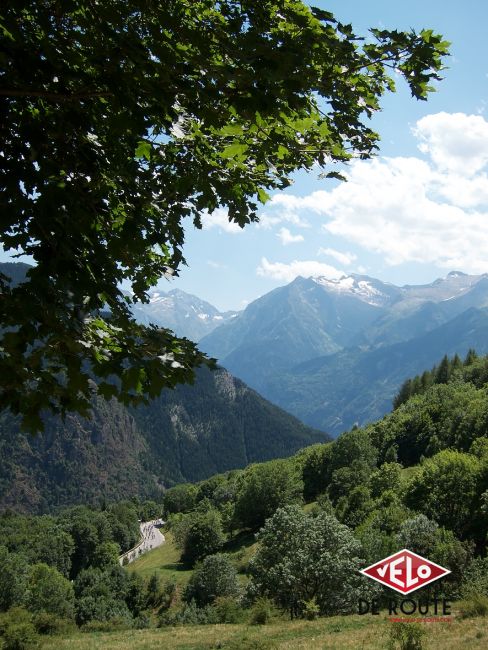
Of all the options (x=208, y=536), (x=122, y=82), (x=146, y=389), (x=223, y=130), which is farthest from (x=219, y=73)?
(x=208, y=536)

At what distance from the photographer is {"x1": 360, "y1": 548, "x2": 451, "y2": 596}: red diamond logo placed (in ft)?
80.4

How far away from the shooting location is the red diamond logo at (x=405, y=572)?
24502 mm

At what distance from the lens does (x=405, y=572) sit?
2570 cm

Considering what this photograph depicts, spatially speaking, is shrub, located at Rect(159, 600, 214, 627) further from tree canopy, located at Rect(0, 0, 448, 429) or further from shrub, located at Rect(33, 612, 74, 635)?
tree canopy, located at Rect(0, 0, 448, 429)

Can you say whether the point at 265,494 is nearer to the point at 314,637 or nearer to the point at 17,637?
the point at 17,637

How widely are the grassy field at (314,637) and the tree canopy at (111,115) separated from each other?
72.7 ft

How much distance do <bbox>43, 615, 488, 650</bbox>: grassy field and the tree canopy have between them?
2216cm

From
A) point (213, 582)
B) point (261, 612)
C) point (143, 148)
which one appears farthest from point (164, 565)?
point (143, 148)

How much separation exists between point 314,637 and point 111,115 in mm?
31573

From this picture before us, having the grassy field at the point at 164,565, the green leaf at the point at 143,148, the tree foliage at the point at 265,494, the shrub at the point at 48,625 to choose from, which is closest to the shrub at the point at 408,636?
the green leaf at the point at 143,148

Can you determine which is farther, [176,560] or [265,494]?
[176,560]

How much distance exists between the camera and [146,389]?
5547mm

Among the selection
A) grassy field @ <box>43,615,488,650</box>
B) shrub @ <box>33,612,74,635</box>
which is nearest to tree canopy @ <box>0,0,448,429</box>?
grassy field @ <box>43,615,488,650</box>

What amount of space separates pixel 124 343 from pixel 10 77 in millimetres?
2975
